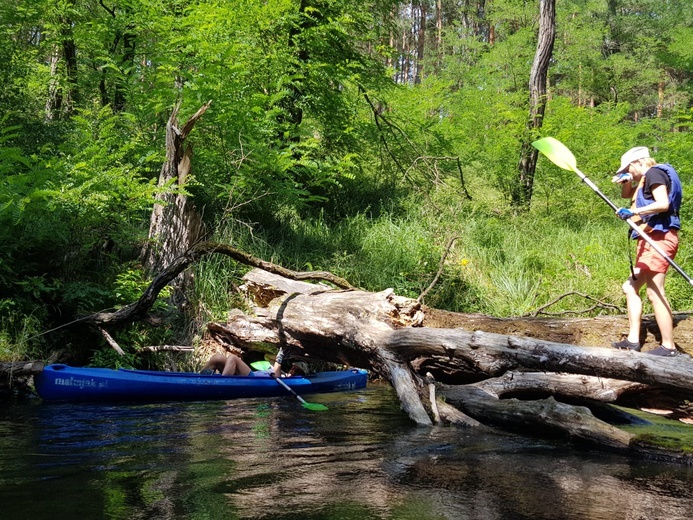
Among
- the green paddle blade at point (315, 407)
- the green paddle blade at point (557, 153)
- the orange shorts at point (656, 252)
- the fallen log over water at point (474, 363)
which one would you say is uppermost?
the green paddle blade at point (557, 153)

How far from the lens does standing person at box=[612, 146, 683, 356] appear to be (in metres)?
5.34

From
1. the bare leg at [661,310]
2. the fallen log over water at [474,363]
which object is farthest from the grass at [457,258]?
the bare leg at [661,310]

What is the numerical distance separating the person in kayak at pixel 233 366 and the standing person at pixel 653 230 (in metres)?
3.84

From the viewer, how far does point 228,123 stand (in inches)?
356

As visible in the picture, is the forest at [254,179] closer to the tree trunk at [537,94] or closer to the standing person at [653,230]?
the tree trunk at [537,94]

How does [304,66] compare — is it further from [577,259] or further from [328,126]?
[577,259]

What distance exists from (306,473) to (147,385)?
126 inches

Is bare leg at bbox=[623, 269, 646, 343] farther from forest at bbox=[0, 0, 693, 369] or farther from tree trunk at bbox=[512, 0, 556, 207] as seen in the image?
tree trunk at bbox=[512, 0, 556, 207]

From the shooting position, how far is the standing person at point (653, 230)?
534 cm

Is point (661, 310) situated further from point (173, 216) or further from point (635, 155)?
point (173, 216)

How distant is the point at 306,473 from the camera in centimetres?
404

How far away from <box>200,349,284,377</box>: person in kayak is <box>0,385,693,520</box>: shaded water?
143cm

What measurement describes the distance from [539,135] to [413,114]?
120 inches

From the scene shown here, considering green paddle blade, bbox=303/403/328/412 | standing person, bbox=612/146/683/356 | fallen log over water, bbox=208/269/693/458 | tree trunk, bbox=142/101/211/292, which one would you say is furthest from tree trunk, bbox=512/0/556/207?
green paddle blade, bbox=303/403/328/412
